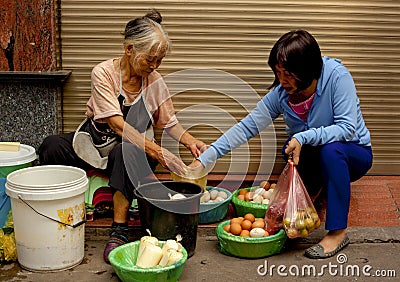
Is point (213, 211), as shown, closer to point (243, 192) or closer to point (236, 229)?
point (243, 192)

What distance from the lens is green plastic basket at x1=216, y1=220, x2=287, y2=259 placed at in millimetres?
3979

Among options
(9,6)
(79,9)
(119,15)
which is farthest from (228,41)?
(9,6)

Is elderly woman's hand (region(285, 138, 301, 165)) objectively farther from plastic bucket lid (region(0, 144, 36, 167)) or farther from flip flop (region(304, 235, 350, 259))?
plastic bucket lid (region(0, 144, 36, 167))

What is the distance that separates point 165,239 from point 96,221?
757 mm

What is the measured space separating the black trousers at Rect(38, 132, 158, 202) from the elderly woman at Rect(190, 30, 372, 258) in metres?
0.40

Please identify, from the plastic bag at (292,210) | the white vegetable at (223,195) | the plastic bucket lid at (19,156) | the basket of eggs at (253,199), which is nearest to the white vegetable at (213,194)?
the white vegetable at (223,195)

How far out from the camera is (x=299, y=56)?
155 inches

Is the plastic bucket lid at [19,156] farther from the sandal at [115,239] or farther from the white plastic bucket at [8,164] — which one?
the sandal at [115,239]

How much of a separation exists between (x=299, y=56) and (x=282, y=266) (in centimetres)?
130

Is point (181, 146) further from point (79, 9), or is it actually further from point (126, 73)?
point (79, 9)

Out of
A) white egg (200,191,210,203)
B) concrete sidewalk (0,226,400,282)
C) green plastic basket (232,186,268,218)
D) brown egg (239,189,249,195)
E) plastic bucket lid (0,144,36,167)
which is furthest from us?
brown egg (239,189,249,195)

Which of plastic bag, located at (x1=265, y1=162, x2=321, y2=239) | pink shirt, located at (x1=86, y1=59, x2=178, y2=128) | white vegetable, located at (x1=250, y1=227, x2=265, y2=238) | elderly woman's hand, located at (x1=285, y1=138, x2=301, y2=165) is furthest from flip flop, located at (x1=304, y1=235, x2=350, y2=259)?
pink shirt, located at (x1=86, y1=59, x2=178, y2=128)

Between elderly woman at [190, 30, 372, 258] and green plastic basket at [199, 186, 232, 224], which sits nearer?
elderly woman at [190, 30, 372, 258]

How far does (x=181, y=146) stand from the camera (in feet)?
16.6
